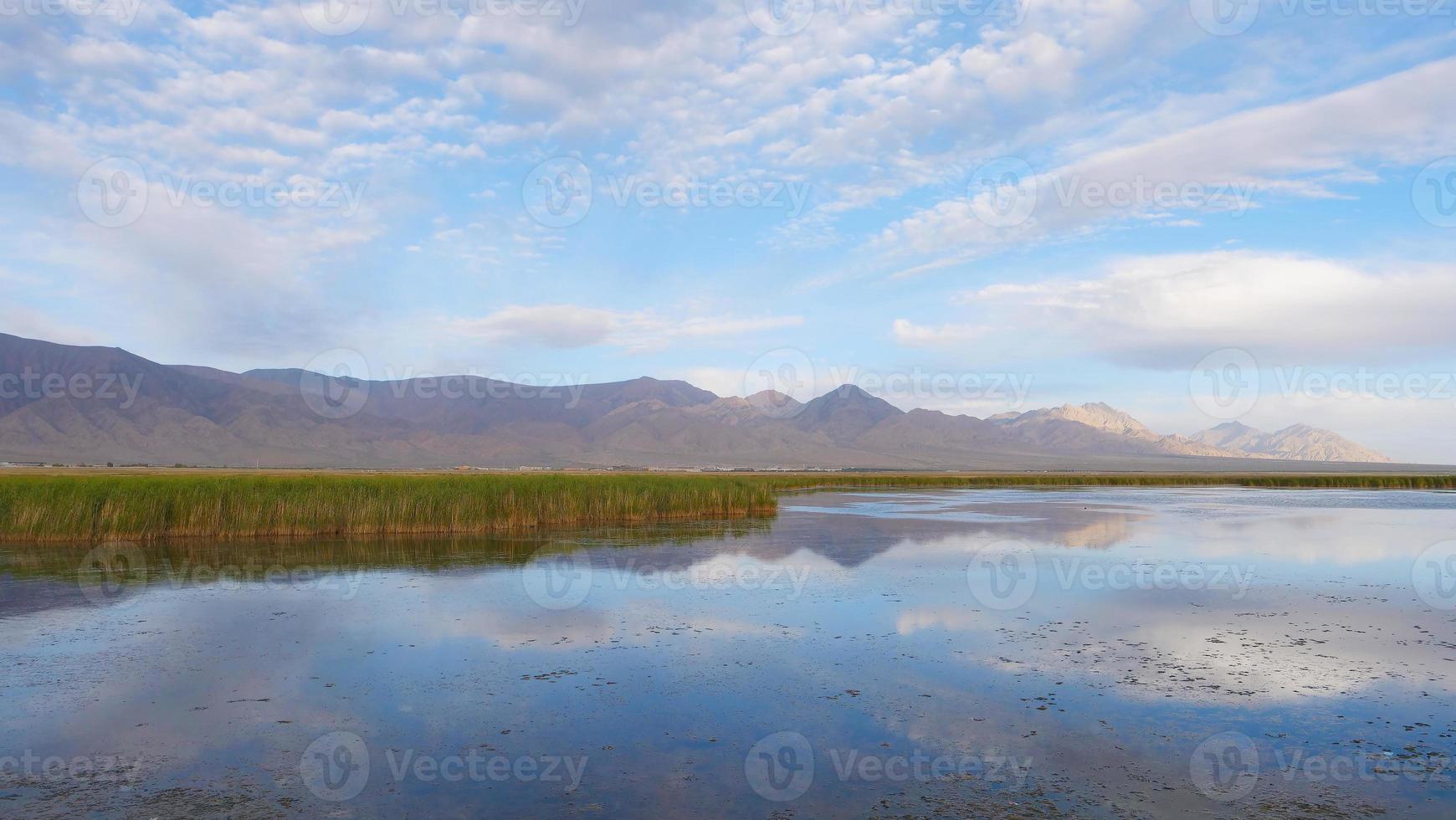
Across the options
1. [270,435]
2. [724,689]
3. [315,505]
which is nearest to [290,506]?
[315,505]

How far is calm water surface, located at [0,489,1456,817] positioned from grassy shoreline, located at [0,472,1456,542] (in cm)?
435

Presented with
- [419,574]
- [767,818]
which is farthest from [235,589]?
[767,818]

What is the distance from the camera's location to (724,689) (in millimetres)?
9109

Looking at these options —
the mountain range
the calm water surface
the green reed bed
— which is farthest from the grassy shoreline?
the mountain range

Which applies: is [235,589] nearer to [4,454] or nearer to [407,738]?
[407,738]

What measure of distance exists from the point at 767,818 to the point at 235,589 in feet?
42.2

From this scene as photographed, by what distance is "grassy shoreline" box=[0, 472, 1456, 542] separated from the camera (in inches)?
865

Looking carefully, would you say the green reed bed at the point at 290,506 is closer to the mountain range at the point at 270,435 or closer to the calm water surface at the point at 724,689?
the calm water surface at the point at 724,689

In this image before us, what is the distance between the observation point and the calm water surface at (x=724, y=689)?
6.41m

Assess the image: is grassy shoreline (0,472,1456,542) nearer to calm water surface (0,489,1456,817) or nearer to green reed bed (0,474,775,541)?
green reed bed (0,474,775,541)

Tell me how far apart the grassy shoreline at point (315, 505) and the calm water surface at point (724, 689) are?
4350mm

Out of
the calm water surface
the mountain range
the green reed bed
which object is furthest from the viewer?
the mountain range

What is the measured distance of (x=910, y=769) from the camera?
684 cm

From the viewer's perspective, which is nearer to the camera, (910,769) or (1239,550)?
(910,769)
